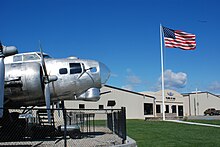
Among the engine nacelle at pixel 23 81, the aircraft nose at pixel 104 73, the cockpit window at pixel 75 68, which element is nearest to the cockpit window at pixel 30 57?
the engine nacelle at pixel 23 81

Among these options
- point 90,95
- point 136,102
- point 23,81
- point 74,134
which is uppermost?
point 23,81

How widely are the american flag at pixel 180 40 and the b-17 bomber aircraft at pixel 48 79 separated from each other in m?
22.1

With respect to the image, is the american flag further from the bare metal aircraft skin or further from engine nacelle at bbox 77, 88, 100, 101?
engine nacelle at bbox 77, 88, 100, 101

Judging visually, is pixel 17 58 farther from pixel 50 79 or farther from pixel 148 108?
pixel 148 108

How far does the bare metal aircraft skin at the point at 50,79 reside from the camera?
1446 cm

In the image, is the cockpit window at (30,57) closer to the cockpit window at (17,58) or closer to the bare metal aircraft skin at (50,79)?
the bare metal aircraft skin at (50,79)

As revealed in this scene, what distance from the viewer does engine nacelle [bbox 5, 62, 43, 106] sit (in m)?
14.4

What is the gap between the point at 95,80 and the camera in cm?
1627

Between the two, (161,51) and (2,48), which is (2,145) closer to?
(2,48)

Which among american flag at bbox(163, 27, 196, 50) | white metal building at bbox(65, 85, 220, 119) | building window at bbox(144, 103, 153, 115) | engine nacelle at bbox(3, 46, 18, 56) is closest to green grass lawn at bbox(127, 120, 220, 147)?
engine nacelle at bbox(3, 46, 18, 56)

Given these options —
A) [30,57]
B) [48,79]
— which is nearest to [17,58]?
[30,57]

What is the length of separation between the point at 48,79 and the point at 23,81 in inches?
49.8

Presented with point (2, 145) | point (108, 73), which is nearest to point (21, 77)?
point (2, 145)

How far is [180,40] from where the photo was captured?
37.6 metres
